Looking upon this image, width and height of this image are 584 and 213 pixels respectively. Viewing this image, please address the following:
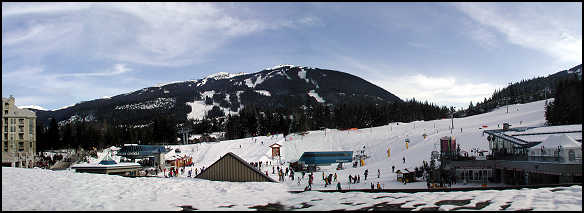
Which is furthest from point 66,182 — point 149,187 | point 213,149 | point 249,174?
point 213,149

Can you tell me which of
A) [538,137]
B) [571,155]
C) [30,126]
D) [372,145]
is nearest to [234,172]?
[571,155]

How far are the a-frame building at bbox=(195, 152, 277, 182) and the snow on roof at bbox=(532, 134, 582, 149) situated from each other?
15.4 metres

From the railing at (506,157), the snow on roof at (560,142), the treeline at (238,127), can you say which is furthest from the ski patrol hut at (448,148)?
the treeline at (238,127)

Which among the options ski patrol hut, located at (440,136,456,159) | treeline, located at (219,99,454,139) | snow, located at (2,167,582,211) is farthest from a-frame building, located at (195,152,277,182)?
treeline, located at (219,99,454,139)

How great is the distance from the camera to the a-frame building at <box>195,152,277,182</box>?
1969 centimetres

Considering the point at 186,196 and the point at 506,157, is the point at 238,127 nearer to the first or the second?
the point at 506,157

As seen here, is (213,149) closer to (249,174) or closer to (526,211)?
(249,174)

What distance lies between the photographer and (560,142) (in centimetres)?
2197

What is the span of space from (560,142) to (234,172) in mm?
17287

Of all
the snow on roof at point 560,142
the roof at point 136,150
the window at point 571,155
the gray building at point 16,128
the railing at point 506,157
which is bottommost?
the roof at point 136,150

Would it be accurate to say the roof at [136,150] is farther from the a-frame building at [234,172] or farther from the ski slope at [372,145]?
the a-frame building at [234,172]

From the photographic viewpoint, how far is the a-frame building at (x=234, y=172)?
1969 cm

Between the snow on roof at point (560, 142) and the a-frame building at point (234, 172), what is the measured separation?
15.4 m

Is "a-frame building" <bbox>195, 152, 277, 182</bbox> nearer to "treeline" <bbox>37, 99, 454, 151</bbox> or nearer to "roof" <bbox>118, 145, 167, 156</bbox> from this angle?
"roof" <bbox>118, 145, 167, 156</bbox>
